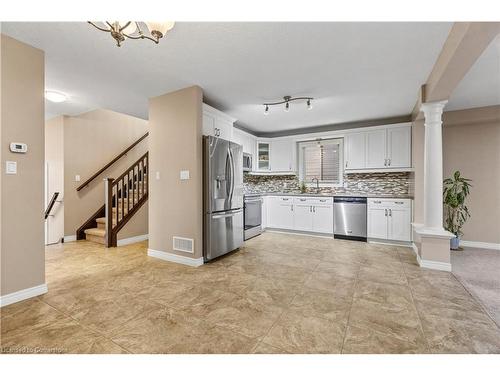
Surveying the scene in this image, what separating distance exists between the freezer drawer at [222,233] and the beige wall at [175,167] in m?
0.13

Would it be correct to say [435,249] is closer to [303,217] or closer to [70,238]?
[303,217]

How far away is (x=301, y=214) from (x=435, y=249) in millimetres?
2542

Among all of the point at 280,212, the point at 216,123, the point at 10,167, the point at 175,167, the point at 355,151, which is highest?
the point at 216,123

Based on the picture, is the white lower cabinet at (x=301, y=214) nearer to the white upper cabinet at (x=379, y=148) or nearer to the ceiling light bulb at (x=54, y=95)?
the white upper cabinet at (x=379, y=148)

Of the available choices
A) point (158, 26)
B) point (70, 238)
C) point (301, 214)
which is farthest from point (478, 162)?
point (70, 238)

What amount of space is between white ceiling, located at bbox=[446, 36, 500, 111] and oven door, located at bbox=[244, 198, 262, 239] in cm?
383

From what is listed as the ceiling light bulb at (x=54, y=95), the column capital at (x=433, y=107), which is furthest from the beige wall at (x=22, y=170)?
the column capital at (x=433, y=107)

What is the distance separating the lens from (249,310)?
204cm

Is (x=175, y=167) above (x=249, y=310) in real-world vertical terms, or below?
above

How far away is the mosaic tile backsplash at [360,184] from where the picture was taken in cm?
485
